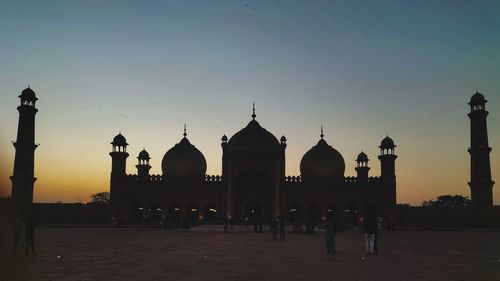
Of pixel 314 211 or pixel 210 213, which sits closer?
pixel 210 213

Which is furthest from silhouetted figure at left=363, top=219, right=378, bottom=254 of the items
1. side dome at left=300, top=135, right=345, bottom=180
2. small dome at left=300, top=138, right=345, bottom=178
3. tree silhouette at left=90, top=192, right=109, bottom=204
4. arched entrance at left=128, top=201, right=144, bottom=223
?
tree silhouette at left=90, top=192, right=109, bottom=204

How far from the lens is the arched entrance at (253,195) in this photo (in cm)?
5247

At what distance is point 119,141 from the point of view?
54.0m

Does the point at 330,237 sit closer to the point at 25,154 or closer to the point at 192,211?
the point at 25,154

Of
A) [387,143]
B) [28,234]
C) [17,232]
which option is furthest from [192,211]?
[28,234]

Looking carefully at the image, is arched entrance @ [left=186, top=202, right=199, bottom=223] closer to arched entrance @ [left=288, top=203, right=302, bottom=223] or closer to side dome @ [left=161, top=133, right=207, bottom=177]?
side dome @ [left=161, top=133, right=207, bottom=177]

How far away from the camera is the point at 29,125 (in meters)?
44.8

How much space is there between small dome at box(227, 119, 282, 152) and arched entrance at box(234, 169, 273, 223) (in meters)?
2.53

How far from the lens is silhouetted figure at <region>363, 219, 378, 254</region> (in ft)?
51.9

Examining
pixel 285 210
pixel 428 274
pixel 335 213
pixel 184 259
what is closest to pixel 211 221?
pixel 285 210

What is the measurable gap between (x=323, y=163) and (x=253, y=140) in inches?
365

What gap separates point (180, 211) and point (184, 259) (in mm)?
38619

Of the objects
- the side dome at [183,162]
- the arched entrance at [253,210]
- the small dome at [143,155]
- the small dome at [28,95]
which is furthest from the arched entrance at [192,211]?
the small dome at [28,95]

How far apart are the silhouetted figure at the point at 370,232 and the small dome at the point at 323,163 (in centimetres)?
4117
